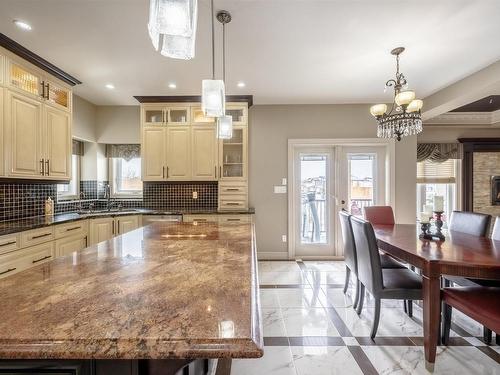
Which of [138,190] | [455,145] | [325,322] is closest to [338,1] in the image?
[325,322]

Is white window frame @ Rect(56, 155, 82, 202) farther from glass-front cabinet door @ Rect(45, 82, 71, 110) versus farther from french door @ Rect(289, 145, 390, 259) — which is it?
french door @ Rect(289, 145, 390, 259)

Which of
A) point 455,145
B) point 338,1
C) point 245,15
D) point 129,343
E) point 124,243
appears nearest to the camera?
point 129,343

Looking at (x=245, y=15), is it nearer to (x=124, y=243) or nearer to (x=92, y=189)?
(x=124, y=243)

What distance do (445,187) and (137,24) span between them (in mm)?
6273

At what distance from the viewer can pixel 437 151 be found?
5.40 metres

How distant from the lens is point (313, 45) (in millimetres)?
2658

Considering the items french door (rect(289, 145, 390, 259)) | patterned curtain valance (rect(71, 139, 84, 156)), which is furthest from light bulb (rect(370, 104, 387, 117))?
patterned curtain valance (rect(71, 139, 84, 156))

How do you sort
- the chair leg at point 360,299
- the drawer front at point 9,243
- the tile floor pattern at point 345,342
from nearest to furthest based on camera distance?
1. the tile floor pattern at point 345,342
2. the drawer front at point 9,243
3. the chair leg at point 360,299

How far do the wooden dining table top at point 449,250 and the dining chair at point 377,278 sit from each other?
212mm

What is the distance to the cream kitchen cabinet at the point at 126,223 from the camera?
12.4 ft

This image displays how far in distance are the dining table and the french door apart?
2.32m

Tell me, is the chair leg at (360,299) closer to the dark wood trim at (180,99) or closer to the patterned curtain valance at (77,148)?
the dark wood trim at (180,99)

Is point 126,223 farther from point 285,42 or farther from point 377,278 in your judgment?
point 377,278

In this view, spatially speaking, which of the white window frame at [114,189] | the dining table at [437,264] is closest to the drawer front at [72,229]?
the white window frame at [114,189]
